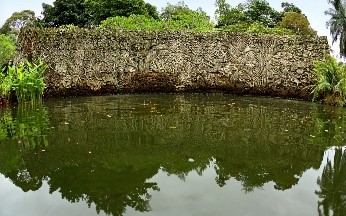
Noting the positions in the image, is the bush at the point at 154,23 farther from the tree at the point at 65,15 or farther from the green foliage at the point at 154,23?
the tree at the point at 65,15

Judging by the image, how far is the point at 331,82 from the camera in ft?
35.4

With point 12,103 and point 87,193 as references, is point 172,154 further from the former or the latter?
point 12,103

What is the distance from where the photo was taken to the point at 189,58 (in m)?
13.3

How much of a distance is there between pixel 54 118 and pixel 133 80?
5.62 metres

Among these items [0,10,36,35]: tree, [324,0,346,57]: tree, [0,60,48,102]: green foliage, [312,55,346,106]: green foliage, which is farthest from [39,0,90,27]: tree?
[312,55,346,106]: green foliage

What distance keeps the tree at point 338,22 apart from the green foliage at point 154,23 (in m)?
15.6

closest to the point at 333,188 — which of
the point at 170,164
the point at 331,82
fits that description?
the point at 170,164

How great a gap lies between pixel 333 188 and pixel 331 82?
7.39 m

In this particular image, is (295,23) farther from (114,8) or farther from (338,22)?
(114,8)

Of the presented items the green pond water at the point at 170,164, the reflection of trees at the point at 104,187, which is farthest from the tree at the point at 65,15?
the reflection of trees at the point at 104,187

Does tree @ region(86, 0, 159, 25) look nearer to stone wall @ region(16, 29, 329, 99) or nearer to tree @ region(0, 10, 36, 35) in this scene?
tree @ region(0, 10, 36, 35)

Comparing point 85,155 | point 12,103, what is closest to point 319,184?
point 85,155

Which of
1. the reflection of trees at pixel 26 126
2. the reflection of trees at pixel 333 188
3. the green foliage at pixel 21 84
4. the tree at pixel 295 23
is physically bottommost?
the reflection of trees at pixel 333 188

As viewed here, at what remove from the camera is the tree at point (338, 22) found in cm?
3388
